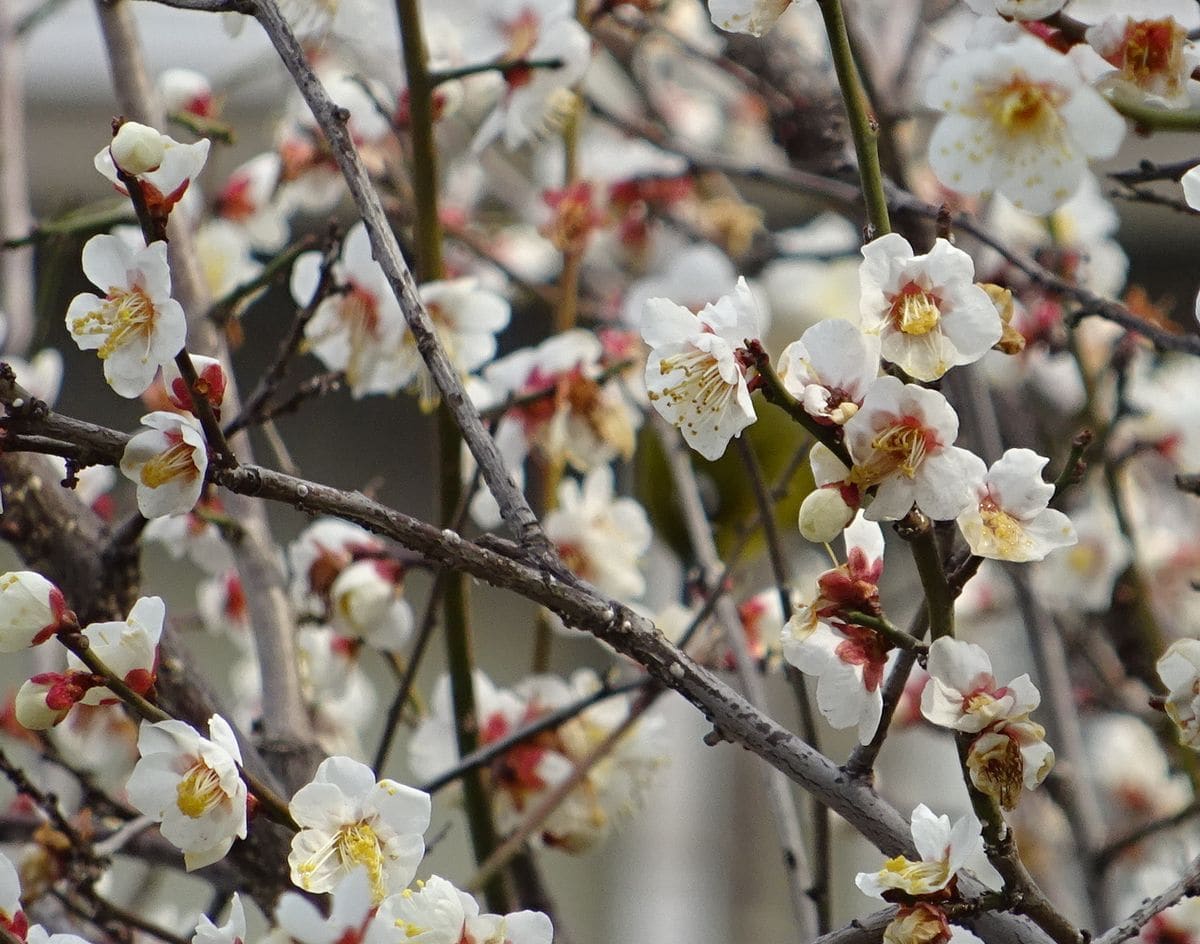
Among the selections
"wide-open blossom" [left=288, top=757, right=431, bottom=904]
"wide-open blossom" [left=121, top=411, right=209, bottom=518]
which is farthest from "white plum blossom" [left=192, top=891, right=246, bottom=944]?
"wide-open blossom" [left=121, top=411, right=209, bottom=518]

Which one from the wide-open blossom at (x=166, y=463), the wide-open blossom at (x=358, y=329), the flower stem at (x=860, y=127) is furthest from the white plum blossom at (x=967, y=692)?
the wide-open blossom at (x=358, y=329)

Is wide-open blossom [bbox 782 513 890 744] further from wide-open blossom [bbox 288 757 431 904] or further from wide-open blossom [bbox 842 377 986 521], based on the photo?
wide-open blossom [bbox 288 757 431 904]

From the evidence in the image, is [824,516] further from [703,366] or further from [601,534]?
[601,534]

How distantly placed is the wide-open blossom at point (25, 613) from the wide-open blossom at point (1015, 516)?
0.31 metres

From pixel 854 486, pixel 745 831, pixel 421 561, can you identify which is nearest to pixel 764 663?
pixel 421 561

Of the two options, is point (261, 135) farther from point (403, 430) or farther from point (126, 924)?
point (126, 924)

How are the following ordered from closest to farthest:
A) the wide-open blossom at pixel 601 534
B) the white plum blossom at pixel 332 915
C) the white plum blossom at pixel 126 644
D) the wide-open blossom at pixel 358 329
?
the white plum blossom at pixel 332 915 < the white plum blossom at pixel 126 644 < the wide-open blossom at pixel 358 329 < the wide-open blossom at pixel 601 534

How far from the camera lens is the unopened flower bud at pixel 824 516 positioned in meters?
0.44

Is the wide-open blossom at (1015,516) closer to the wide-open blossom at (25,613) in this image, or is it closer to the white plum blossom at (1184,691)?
the white plum blossom at (1184,691)

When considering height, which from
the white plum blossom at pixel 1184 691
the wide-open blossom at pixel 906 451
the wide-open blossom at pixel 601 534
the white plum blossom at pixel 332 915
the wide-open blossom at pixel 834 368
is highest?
the wide-open blossom at pixel 601 534

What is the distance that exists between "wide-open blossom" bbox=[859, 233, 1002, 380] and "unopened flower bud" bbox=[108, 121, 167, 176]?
0.77 ft

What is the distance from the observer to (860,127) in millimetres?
446

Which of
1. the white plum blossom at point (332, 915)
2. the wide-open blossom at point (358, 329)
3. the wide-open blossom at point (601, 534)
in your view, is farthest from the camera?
the wide-open blossom at point (601, 534)

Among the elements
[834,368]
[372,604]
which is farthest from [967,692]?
[372,604]
